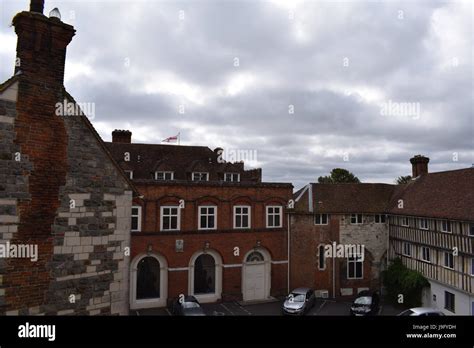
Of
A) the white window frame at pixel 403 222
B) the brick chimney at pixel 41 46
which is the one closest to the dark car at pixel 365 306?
the white window frame at pixel 403 222

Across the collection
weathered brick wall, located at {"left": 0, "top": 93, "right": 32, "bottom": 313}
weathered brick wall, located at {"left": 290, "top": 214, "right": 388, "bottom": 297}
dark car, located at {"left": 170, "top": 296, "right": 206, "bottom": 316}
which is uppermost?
weathered brick wall, located at {"left": 0, "top": 93, "right": 32, "bottom": 313}

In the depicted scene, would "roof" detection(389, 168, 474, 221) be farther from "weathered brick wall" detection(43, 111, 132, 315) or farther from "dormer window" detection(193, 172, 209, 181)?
"weathered brick wall" detection(43, 111, 132, 315)

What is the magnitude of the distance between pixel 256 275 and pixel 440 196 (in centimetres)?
1436

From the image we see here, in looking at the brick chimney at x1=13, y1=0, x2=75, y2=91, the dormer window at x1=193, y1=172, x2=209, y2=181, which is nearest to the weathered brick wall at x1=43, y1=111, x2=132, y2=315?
the brick chimney at x1=13, y1=0, x2=75, y2=91

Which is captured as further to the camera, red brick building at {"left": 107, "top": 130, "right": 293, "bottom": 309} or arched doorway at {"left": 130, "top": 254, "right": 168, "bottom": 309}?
red brick building at {"left": 107, "top": 130, "right": 293, "bottom": 309}

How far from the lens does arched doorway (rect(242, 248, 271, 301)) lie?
82.1 feet

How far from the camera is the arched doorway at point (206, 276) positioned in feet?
77.8

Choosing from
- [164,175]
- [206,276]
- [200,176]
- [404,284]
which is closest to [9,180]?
[206,276]

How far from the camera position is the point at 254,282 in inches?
995

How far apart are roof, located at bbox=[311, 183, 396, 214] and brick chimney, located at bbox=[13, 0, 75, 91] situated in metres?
22.7

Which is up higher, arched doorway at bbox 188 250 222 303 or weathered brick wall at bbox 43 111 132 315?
weathered brick wall at bbox 43 111 132 315

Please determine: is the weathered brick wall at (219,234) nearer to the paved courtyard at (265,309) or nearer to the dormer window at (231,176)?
the paved courtyard at (265,309)
